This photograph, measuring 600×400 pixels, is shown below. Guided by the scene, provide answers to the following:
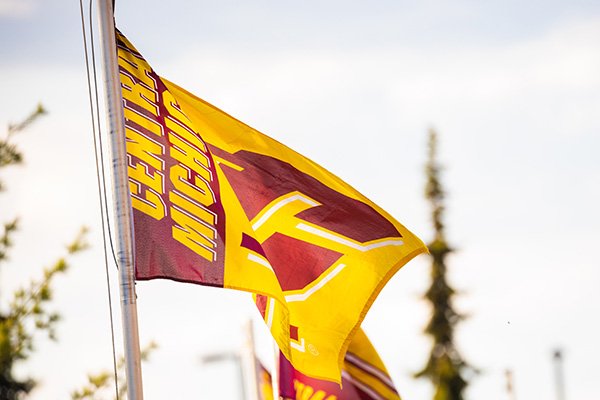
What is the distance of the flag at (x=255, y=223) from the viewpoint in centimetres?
965

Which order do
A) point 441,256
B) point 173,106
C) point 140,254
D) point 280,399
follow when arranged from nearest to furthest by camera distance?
1. point 140,254
2. point 173,106
3. point 280,399
4. point 441,256

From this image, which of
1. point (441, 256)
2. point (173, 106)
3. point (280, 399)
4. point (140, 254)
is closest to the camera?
point (140, 254)

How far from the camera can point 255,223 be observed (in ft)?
34.3

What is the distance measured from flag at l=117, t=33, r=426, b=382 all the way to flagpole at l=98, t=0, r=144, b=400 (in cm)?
18

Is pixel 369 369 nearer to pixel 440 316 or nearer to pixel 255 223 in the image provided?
pixel 255 223

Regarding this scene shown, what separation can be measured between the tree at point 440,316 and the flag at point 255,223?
106 ft

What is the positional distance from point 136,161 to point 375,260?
2086 mm

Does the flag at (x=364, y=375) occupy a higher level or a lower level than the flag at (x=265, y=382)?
lower

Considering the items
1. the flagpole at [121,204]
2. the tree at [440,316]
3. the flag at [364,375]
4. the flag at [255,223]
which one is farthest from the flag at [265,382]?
the tree at [440,316]

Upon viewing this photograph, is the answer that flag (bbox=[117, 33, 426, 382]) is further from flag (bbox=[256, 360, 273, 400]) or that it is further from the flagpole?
flag (bbox=[256, 360, 273, 400])

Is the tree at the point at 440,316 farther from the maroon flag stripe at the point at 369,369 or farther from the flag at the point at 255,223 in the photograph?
the flag at the point at 255,223

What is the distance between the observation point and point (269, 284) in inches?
391

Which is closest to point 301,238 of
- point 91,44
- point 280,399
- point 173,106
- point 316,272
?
point 316,272

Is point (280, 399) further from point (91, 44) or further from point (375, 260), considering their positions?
point (91, 44)
